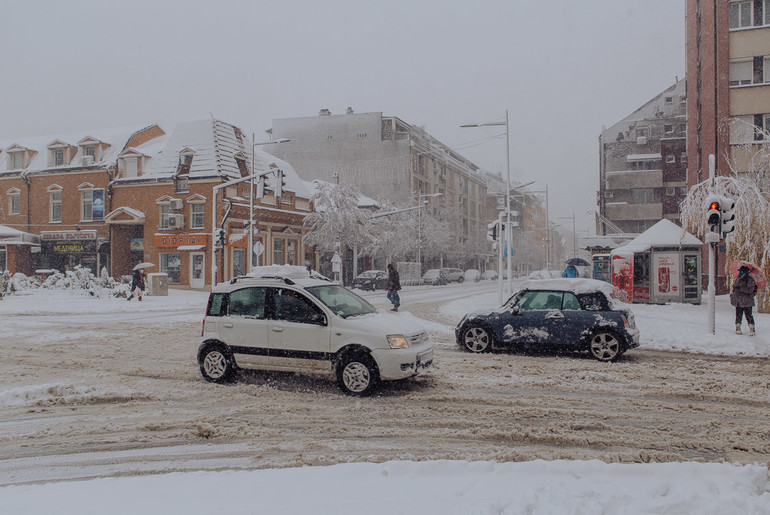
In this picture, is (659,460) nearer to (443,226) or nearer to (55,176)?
(55,176)

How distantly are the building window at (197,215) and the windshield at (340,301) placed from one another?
1104 inches

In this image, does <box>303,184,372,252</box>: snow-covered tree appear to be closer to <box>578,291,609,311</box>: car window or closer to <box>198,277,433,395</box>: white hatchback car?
<box>578,291,609,311</box>: car window

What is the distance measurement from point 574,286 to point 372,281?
29136 millimetres

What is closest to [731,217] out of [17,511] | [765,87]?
[17,511]

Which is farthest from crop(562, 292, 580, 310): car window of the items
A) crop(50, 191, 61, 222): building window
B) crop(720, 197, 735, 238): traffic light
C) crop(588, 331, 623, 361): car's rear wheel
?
crop(50, 191, 61, 222): building window

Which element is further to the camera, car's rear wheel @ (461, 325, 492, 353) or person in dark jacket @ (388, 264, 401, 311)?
person in dark jacket @ (388, 264, 401, 311)

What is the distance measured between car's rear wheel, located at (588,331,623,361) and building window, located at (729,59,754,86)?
24229 mm

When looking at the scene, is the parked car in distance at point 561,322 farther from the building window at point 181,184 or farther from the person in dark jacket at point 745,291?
the building window at point 181,184

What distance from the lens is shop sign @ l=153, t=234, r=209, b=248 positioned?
3444cm

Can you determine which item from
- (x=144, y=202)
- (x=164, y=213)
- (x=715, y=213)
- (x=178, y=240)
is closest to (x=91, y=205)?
(x=144, y=202)

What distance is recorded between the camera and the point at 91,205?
3800 cm

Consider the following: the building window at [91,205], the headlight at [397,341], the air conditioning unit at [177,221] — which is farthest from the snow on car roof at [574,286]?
the building window at [91,205]

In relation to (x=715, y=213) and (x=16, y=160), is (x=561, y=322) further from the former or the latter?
(x=16, y=160)

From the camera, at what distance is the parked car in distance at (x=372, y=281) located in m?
39.6
